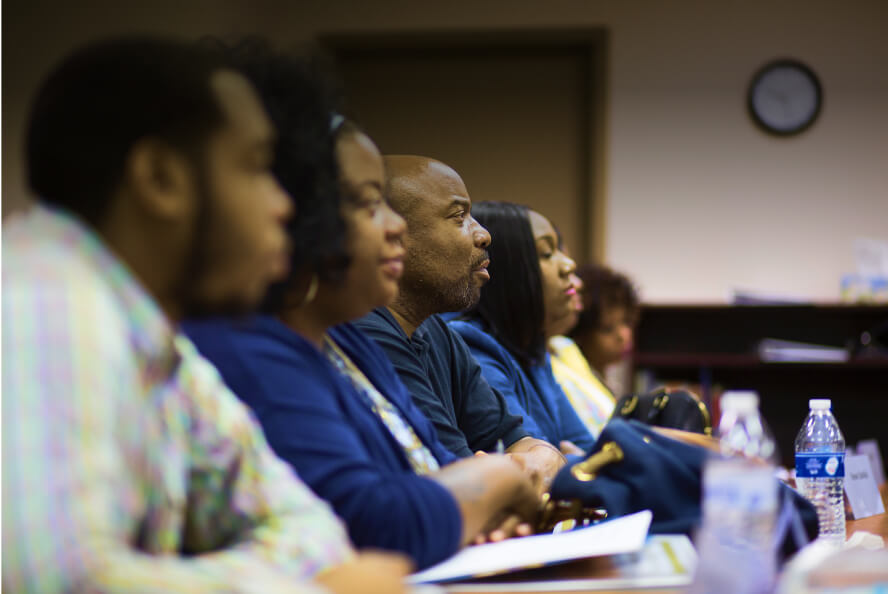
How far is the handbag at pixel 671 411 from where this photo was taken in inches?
74.6

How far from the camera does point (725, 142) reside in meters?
→ 4.89

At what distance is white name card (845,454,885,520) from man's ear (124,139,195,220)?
1.40m

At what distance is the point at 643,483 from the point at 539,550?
23 centimetres

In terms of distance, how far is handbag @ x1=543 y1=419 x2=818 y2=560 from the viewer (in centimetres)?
110

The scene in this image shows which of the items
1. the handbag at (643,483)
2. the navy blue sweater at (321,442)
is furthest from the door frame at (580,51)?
the navy blue sweater at (321,442)

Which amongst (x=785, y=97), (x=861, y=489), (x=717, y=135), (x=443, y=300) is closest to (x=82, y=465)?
(x=443, y=300)

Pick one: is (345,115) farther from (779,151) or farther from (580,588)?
(779,151)

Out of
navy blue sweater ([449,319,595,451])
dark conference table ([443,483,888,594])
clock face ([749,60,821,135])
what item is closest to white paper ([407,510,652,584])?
dark conference table ([443,483,888,594])

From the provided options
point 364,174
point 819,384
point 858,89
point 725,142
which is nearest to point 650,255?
point 725,142

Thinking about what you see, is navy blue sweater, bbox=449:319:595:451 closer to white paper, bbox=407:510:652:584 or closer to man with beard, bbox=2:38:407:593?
white paper, bbox=407:510:652:584

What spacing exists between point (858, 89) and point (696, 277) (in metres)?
1.30

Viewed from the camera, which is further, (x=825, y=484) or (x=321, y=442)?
(x=825, y=484)

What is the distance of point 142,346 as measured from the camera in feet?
2.11

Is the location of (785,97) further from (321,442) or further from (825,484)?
(321,442)
